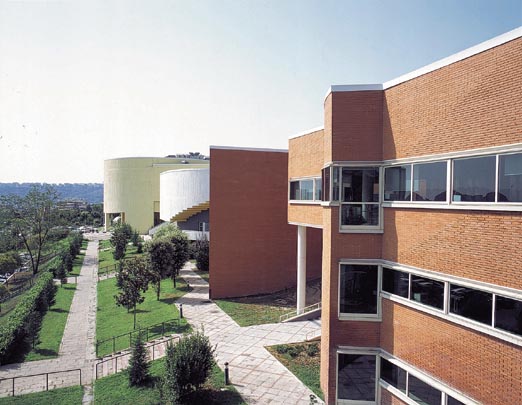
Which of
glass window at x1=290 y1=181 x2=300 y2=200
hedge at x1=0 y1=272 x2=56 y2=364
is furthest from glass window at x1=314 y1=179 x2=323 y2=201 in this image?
hedge at x1=0 y1=272 x2=56 y2=364

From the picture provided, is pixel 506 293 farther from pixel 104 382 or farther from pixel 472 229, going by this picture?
pixel 104 382

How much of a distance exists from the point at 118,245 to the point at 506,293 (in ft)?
131

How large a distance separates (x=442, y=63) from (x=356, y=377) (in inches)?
354

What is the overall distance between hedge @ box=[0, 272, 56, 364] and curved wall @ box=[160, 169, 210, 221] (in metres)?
13.8

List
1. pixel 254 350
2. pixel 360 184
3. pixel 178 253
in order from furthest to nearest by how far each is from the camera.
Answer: pixel 178 253, pixel 254 350, pixel 360 184

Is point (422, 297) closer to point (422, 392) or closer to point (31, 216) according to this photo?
point (422, 392)

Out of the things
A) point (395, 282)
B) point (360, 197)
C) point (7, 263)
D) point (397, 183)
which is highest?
point (397, 183)

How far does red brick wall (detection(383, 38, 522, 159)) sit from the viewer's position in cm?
737

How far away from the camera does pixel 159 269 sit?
2662 centimetres

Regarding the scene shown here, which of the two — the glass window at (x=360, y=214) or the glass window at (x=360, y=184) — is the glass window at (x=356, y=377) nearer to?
the glass window at (x=360, y=214)

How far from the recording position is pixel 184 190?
3722 centimetres

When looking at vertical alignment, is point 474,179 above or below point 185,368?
above

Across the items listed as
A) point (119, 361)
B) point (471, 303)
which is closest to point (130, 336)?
point (119, 361)

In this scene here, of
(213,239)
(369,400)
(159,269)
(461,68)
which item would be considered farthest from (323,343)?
(159,269)
